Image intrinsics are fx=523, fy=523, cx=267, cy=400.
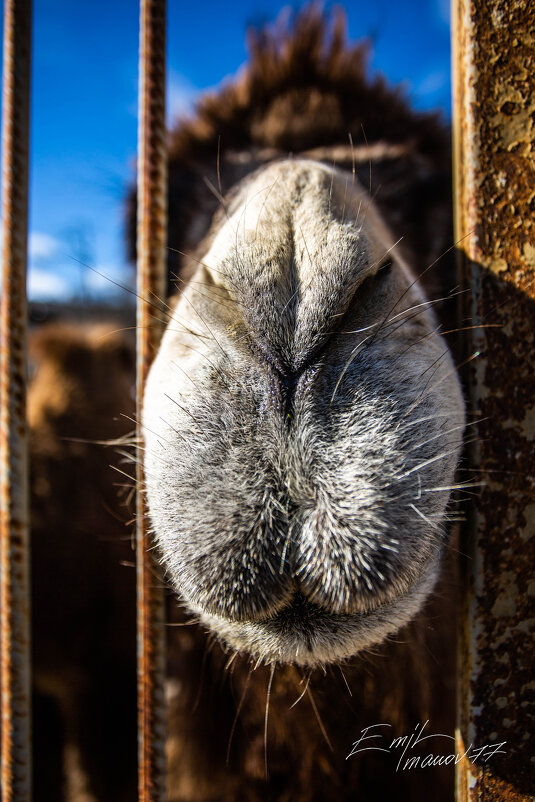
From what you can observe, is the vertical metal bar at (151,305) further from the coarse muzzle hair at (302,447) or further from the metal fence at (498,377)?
the metal fence at (498,377)

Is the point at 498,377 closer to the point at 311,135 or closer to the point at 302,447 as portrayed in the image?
the point at 302,447

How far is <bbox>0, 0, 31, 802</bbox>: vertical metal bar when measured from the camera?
4.07 feet

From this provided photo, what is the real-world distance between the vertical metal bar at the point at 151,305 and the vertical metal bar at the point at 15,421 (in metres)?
0.32

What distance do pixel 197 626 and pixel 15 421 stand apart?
0.85 m

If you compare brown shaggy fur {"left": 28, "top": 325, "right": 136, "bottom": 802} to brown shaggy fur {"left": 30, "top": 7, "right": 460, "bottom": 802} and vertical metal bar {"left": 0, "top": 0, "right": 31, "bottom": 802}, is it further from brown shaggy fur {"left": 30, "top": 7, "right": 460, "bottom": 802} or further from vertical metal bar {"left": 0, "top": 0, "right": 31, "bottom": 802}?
vertical metal bar {"left": 0, "top": 0, "right": 31, "bottom": 802}

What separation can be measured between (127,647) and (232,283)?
77.0 inches

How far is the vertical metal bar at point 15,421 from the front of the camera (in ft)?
4.07

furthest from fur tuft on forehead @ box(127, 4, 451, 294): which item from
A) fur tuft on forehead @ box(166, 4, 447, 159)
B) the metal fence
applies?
the metal fence

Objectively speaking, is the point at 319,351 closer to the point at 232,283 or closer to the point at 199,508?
the point at 232,283

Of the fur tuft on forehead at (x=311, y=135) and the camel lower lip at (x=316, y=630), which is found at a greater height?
the fur tuft on forehead at (x=311, y=135)

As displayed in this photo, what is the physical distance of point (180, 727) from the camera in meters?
1.85

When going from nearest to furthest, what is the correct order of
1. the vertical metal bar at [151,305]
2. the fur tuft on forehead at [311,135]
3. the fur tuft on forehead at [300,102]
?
the vertical metal bar at [151,305] → the fur tuft on forehead at [311,135] → the fur tuft on forehead at [300,102]

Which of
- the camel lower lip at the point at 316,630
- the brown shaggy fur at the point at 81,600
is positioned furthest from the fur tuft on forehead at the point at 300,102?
the camel lower lip at the point at 316,630

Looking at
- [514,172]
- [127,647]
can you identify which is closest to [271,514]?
[514,172]
